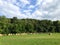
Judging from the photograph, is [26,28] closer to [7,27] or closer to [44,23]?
Answer: [7,27]

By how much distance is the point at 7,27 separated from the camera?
362 feet

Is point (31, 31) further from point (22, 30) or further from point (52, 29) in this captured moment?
point (52, 29)

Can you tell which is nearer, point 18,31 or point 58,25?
point 18,31

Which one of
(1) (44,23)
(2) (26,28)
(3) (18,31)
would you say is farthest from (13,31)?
(1) (44,23)

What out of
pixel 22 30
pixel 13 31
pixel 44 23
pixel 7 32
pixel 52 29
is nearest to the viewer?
pixel 7 32

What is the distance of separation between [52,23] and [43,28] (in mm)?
17425

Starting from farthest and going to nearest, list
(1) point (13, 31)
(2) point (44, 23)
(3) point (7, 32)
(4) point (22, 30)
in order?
(2) point (44, 23)
(4) point (22, 30)
(1) point (13, 31)
(3) point (7, 32)

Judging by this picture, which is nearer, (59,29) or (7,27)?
(7,27)

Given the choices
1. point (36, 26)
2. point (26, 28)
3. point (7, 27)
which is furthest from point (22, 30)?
point (36, 26)

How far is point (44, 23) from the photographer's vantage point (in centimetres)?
15500

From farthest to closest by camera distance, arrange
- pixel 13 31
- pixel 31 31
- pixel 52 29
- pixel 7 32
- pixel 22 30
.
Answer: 1. pixel 52 29
2. pixel 31 31
3. pixel 22 30
4. pixel 13 31
5. pixel 7 32

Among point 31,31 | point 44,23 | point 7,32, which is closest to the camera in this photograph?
point 7,32

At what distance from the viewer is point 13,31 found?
376ft

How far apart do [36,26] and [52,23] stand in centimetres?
2028
